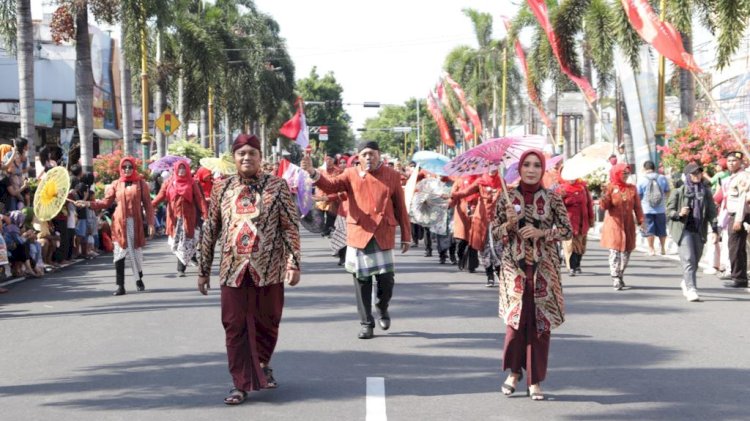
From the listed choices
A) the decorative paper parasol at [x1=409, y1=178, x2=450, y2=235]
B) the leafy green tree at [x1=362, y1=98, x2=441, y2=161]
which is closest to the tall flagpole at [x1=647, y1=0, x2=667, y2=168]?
the decorative paper parasol at [x1=409, y1=178, x2=450, y2=235]

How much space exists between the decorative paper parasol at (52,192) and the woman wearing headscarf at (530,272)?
27.5ft

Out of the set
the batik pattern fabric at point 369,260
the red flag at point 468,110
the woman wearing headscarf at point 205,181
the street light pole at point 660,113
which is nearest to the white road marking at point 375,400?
the batik pattern fabric at point 369,260

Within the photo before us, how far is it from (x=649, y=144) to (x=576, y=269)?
12358 mm

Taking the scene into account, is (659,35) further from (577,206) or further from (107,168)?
(107,168)

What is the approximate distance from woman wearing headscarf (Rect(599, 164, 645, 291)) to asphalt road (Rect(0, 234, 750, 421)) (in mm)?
406

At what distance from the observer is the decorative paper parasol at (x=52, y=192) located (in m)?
13.9

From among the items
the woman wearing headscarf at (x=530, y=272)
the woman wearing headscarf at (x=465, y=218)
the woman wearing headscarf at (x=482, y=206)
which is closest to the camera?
the woman wearing headscarf at (x=530, y=272)

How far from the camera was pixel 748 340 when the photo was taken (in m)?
9.52

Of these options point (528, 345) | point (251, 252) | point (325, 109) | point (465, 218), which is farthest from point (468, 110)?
point (325, 109)

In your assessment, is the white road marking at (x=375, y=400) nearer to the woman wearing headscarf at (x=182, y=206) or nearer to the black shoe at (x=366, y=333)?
the black shoe at (x=366, y=333)

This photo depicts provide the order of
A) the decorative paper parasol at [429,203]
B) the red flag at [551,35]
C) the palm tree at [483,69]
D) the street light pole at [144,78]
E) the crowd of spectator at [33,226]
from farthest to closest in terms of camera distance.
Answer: the palm tree at [483,69] → the street light pole at [144,78] → the red flag at [551,35] → the decorative paper parasol at [429,203] → the crowd of spectator at [33,226]

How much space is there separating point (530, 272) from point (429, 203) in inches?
461

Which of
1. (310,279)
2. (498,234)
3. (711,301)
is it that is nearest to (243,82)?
(310,279)

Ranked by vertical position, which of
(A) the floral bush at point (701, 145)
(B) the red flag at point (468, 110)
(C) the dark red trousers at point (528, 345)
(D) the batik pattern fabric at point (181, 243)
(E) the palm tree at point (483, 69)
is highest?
(E) the palm tree at point (483, 69)
